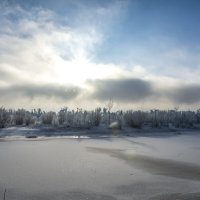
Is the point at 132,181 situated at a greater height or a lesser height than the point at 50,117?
lesser

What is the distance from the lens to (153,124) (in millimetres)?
40125

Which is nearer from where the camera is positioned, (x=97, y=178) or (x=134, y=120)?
(x=97, y=178)

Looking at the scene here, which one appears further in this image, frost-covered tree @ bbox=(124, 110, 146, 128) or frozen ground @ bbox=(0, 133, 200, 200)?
frost-covered tree @ bbox=(124, 110, 146, 128)

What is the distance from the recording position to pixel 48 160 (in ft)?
38.2

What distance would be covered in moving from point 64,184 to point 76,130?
23.3 meters

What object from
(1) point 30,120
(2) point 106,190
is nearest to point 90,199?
(2) point 106,190

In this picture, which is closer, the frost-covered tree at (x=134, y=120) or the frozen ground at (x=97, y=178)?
the frozen ground at (x=97, y=178)

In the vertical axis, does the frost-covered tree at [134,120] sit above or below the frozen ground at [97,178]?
above

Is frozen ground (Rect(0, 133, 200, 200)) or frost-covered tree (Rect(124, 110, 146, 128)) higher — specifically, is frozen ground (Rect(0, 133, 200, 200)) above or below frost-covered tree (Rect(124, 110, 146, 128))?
below

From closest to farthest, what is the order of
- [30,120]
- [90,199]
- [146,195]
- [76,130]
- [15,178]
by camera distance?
[90,199] → [146,195] → [15,178] → [76,130] → [30,120]

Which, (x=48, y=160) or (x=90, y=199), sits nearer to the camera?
(x=90, y=199)

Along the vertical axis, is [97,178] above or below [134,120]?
below

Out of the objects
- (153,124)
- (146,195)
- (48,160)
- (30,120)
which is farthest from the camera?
(153,124)

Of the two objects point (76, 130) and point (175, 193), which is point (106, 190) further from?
point (76, 130)
